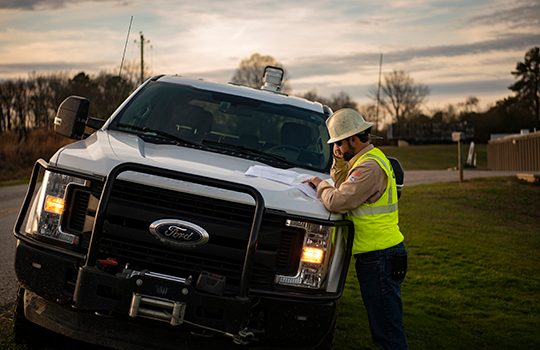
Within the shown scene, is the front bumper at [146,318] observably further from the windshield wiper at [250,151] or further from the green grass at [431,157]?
the green grass at [431,157]

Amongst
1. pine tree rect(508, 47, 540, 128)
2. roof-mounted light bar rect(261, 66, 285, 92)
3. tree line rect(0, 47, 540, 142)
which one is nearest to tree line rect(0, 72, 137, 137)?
A: tree line rect(0, 47, 540, 142)

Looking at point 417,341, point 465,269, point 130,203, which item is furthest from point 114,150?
point 465,269

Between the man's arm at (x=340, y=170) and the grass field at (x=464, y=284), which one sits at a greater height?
the man's arm at (x=340, y=170)

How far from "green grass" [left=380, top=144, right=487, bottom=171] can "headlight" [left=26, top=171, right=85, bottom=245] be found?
47089 mm

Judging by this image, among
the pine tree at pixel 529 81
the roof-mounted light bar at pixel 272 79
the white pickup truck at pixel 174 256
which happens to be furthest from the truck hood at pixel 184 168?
the pine tree at pixel 529 81

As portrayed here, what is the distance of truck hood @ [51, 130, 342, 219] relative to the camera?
16.2 feet

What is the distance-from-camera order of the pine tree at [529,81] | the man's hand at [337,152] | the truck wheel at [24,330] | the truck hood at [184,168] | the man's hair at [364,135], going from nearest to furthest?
the truck hood at [184,168], the truck wheel at [24,330], the man's hair at [364,135], the man's hand at [337,152], the pine tree at [529,81]

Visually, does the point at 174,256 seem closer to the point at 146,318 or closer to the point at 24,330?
the point at 146,318

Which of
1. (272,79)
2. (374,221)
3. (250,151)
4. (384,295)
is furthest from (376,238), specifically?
(272,79)

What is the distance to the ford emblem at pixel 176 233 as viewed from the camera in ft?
15.9

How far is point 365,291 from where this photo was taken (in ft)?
18.7

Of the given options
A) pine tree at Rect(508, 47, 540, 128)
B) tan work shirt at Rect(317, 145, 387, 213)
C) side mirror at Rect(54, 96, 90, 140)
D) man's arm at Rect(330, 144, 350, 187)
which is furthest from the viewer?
pine tree at Rect(508, 47, 540, 128)

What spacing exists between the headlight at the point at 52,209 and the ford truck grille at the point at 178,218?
0.29m

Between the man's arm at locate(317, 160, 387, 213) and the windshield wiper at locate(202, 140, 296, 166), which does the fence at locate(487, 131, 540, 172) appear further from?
the man's arm at locate(317, 160, 387, 213)
